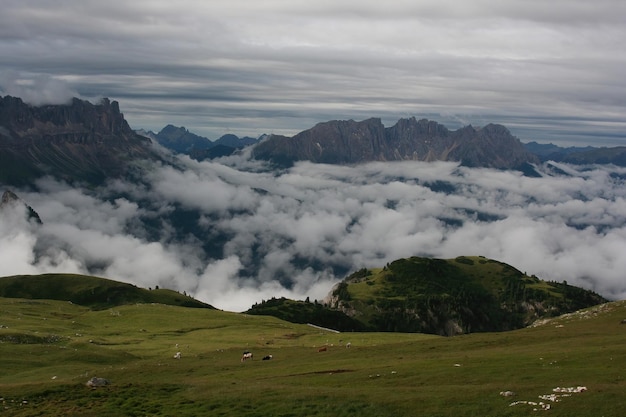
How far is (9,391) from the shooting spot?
63938mm

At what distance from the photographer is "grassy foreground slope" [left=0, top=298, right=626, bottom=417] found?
175 ft

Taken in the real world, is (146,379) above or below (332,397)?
below

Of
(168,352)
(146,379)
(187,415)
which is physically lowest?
(168,352)

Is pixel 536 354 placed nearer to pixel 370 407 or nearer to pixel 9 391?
pixel 370 407

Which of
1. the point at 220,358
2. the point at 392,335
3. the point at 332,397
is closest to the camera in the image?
the point at 332,397

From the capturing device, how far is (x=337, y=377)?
70438mm

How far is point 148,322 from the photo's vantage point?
584 ft

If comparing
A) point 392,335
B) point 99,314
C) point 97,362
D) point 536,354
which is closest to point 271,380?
point 536,354

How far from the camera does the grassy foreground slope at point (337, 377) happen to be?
53.3 metres

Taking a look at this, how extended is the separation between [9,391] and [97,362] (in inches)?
1504

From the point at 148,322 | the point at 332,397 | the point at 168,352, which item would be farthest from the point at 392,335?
the point at 332,397

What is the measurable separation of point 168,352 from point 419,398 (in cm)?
7714

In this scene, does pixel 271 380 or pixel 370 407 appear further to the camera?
pixel 271 380

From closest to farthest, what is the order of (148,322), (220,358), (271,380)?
(271,380) < (220,358) < (148,322)
